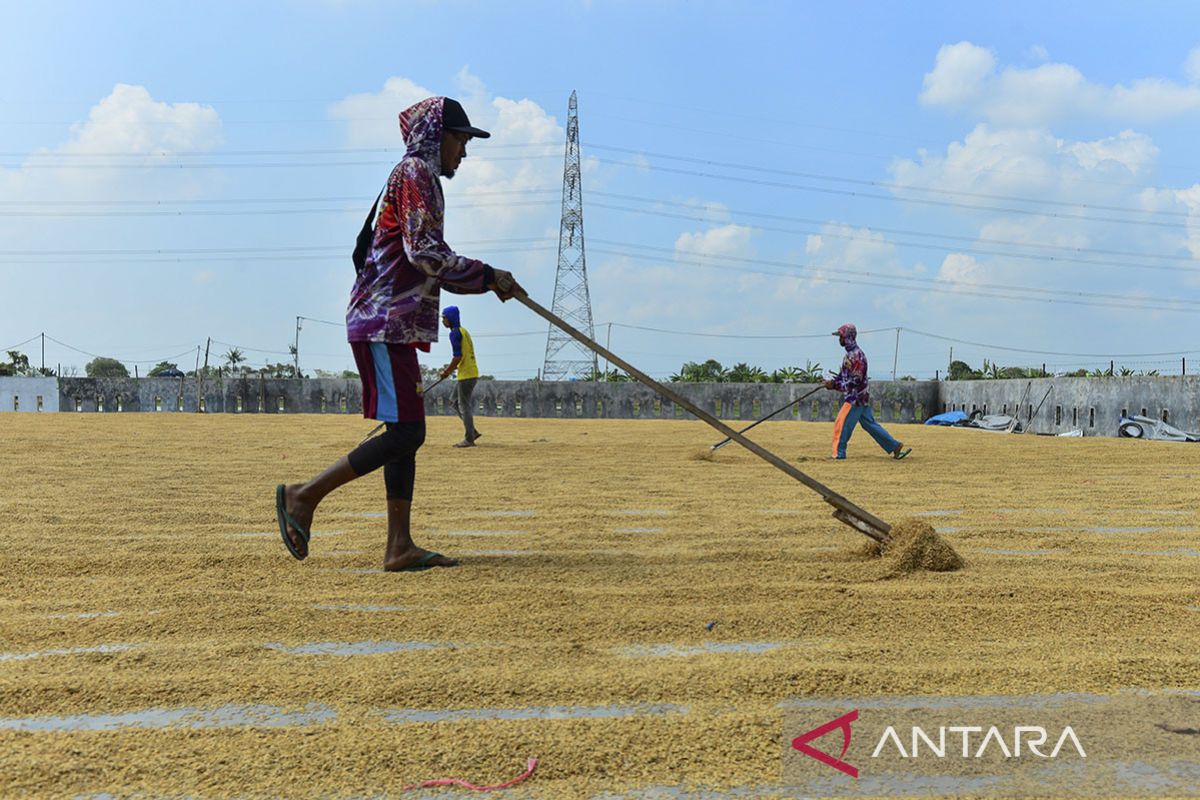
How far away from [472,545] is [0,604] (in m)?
1.86

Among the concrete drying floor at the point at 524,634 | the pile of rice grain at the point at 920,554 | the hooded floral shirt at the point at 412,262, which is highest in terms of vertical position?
the hooded floral shirt at the point at 412,262

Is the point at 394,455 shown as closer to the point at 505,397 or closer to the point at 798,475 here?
the point at 798,475

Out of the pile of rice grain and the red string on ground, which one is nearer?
the red string on ground

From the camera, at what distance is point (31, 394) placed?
95.9 feet

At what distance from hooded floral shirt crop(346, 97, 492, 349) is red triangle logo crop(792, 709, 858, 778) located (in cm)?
230

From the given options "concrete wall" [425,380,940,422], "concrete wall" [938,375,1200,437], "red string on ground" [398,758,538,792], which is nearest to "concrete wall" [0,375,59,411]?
"concrete wall" [425,380,940,422]

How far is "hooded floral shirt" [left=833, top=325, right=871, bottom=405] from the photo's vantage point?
9930 mm

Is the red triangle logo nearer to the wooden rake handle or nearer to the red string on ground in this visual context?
the red string on ground

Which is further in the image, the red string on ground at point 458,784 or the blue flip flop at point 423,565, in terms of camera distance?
the blue flip flop at point 423,565

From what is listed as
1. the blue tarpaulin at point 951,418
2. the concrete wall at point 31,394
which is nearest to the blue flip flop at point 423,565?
the blue tarpaulin at point 951,418

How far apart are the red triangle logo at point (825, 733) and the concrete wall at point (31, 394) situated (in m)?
32.4

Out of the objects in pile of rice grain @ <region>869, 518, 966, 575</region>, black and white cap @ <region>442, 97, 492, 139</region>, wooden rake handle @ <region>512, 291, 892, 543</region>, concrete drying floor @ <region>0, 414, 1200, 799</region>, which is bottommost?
concrete drying floor @ <region>0, 414, 1200, 799</region>

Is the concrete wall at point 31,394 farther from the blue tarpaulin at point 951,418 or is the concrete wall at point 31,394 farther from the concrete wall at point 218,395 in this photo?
the blue tarpaulin at point 951,418

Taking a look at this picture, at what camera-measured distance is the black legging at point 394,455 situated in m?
3.60
